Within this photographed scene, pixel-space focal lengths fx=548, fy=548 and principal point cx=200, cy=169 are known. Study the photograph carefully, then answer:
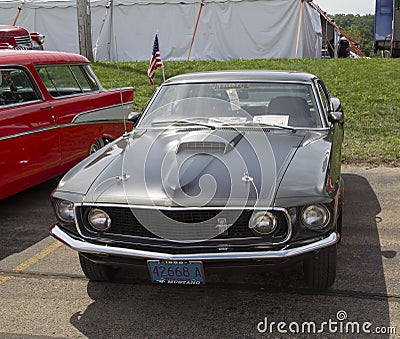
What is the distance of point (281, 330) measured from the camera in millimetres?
3213

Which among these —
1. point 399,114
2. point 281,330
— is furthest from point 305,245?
point 399,114

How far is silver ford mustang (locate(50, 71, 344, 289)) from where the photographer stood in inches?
124

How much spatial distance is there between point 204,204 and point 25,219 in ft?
9.77

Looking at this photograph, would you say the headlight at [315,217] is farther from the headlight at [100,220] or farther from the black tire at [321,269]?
the headlight at [100,220]

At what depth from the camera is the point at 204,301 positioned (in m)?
3.59

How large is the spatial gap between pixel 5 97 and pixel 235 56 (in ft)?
40.6

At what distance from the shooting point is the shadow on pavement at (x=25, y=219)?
15.9ft

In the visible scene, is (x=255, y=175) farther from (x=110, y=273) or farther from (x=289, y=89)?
(x=289, y=89)

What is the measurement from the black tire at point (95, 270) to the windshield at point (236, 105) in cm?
136

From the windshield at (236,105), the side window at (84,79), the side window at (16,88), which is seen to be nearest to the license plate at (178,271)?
the windshield at (236,105)

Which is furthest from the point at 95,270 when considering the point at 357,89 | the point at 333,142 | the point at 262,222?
the point at 357,89

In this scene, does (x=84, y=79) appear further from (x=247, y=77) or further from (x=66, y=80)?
(x=247, y=77)

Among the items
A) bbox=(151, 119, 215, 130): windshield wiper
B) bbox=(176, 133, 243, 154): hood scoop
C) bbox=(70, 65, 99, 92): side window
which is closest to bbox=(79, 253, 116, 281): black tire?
bbox=(176, 133, 243, 154): hood scoop

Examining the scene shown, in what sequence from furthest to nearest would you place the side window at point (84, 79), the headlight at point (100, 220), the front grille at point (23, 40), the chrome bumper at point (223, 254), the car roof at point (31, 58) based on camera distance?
the front grille at point (23, 40)
the side window at point (84, 79)
the car roof at point (31, 58)
the headlight at point (100, 220)
the chrome bumper at point (223, 254)
